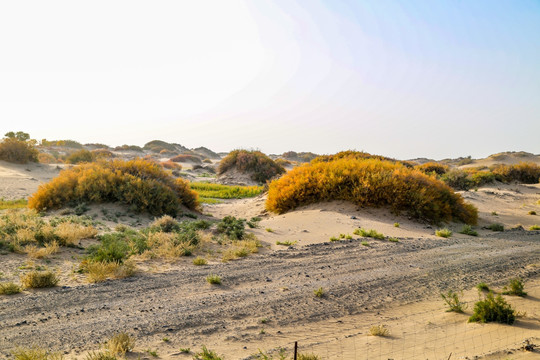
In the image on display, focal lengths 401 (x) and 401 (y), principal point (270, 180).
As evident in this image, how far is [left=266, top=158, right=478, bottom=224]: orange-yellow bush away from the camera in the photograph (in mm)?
13125

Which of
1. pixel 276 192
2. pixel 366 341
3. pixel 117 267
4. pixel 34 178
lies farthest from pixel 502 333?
pixel 34 178

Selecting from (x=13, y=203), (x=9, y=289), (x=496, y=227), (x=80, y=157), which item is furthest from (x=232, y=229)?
(x=80, y=157)

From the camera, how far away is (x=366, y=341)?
4715 millimetres

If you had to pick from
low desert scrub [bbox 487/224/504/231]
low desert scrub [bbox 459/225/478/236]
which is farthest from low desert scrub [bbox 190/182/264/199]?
low desert scrub [bbox 487/224/504/231]

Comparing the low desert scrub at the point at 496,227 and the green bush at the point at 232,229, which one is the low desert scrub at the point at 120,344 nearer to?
the green bush at the point at 232,229

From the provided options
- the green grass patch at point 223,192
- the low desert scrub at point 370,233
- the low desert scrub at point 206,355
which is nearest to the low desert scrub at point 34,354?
the low desert scrub at point 206,355

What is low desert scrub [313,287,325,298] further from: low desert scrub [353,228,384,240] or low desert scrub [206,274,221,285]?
low desert scrub [353,228,384,240]

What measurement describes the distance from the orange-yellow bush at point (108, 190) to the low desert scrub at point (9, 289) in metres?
7.11

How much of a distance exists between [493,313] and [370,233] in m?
5.56

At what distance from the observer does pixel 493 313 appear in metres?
5.17

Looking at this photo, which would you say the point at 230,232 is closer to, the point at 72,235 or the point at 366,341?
the point at 72,235

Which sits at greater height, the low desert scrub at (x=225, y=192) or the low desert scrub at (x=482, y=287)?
the low desert scrub at (x=225, y=192)

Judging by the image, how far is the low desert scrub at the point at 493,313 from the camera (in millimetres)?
5133

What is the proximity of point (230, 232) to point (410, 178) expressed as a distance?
22.6ft
